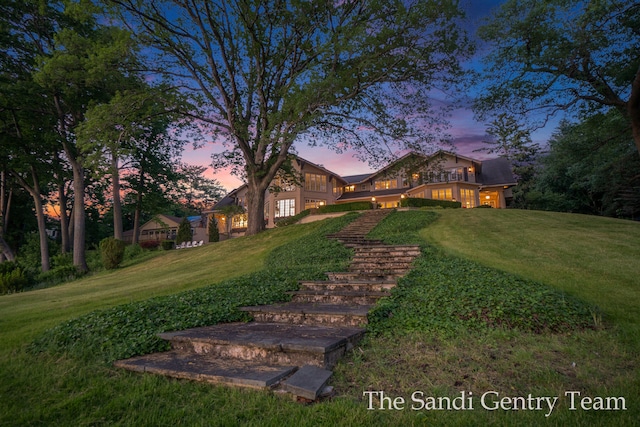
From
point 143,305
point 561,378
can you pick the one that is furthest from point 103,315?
point 561,378

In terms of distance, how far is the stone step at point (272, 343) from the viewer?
10.7ft

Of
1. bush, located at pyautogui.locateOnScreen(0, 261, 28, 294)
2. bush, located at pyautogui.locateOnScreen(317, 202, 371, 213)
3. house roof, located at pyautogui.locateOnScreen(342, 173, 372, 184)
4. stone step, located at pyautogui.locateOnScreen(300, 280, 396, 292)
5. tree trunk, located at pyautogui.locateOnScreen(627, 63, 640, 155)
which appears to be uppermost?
house roof, located at pyautogui.locateOnScreen(342, 173, 372, 184)

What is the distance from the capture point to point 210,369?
315 cm

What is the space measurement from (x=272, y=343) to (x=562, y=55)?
1275cm

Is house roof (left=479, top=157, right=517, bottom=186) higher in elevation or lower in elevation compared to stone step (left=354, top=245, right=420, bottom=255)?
higher

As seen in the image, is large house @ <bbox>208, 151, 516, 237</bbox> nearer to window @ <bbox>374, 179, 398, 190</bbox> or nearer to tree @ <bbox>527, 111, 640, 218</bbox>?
window @ <bbox>374, 179, 398, 190</bbox>

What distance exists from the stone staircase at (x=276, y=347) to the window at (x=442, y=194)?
92.4 feet

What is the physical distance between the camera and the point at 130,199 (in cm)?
3053

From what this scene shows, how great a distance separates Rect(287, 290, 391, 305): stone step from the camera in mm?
5492

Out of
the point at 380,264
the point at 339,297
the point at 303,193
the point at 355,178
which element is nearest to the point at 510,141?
the point at 380,264

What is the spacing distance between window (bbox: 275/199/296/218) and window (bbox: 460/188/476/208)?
17.6 m

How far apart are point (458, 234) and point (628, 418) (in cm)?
1135

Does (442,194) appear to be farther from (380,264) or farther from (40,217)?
(40,217)

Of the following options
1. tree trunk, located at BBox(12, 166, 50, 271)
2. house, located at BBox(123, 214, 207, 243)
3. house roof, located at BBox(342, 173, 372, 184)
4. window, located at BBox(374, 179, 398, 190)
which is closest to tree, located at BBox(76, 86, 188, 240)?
tree trunk, located at BBox(12, 166, 50, 271)
